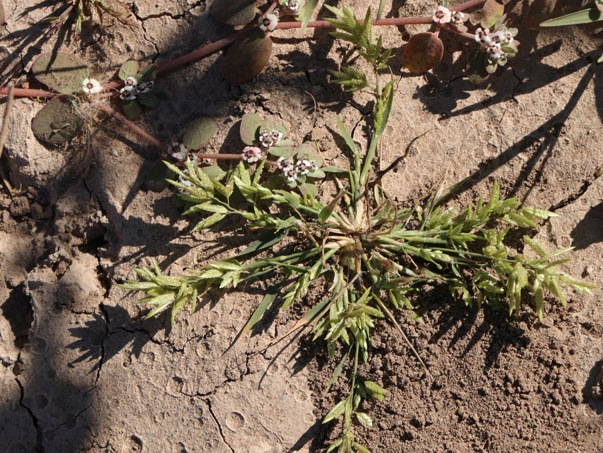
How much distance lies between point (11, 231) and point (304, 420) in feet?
4.99

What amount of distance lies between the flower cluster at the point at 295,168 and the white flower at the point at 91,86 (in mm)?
858

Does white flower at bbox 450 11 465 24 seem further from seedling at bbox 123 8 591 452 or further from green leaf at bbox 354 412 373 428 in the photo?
green leaf at bbox 354 412 373 428

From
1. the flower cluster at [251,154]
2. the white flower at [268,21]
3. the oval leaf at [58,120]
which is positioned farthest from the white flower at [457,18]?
the oval leaf at [58,120]

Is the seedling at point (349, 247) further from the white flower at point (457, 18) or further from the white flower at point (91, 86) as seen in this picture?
the white flower at point (91, 86)

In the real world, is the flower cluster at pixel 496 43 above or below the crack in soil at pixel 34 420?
above

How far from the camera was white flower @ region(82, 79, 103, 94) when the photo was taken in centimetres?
267

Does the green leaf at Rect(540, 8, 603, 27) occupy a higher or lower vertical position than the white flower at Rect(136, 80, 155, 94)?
higher

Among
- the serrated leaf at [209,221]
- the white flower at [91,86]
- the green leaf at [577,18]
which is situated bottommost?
the serrated leaf at [209,221]

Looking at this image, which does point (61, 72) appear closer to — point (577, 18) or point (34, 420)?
point (34, 420)

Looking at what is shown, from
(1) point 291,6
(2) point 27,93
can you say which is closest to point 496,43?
(1) point 291,6

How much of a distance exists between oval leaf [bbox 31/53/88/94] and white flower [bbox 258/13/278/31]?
795 millimetres

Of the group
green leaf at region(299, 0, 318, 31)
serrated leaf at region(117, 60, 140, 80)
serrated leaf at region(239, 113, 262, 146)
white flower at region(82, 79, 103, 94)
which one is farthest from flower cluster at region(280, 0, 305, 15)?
white flower at region(82, 79, 103, 94)

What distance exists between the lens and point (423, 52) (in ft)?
8.49

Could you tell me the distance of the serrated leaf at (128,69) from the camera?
8.77 feet
